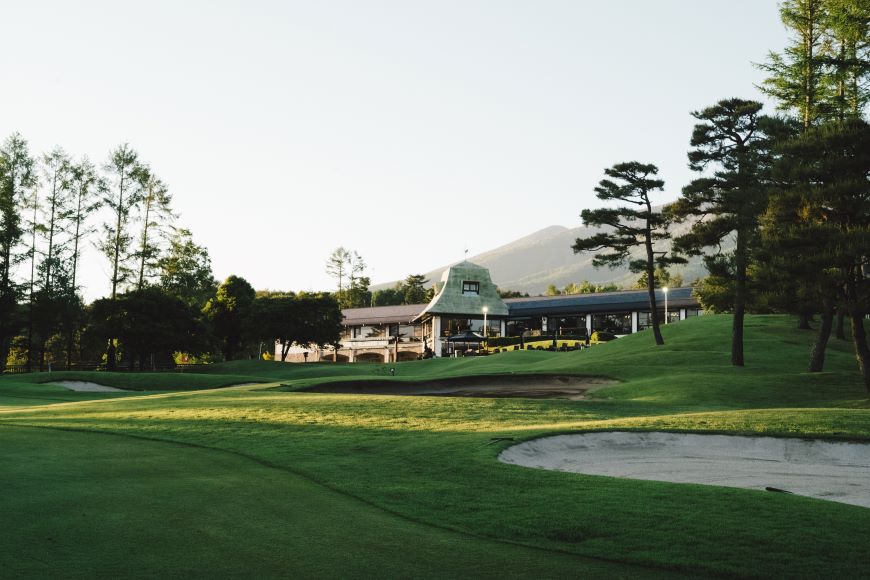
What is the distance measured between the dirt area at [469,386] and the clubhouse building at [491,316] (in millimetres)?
38664

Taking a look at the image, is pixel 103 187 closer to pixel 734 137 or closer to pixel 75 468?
pixel 734 137

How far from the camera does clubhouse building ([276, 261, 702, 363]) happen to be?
75250 millimetres

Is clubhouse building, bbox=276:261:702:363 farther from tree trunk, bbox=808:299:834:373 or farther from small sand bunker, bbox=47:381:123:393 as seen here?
tree trunk, bbox=808:299:834:373

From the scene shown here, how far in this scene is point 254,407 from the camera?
19.7 m

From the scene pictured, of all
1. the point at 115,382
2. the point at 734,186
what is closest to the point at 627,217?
the point at 734,186

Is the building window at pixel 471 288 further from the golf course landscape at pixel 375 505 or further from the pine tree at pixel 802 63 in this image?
the golf course landscape at pixel 375 505

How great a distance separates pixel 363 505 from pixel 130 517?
250 centimetres

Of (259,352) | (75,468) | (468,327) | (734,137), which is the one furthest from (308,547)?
(259,352)

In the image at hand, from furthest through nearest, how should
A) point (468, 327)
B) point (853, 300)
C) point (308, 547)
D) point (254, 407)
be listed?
1. point (468, 327)
2. point (853, 300)
3. point (254, 407)
4. point (308, 547)

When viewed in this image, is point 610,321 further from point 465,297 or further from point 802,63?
point 802,63

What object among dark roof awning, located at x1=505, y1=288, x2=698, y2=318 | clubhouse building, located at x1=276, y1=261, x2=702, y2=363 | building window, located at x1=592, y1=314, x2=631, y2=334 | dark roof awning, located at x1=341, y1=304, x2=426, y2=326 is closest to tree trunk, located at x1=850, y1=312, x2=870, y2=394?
clubhouse building, located at x1=276, y1=261, x2=702, y2=363

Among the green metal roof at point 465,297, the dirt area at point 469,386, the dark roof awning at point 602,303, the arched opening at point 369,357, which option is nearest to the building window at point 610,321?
the dark roof awning at point 602,303

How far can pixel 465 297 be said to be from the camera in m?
80.9

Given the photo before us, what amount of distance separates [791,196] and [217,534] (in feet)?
81.4
